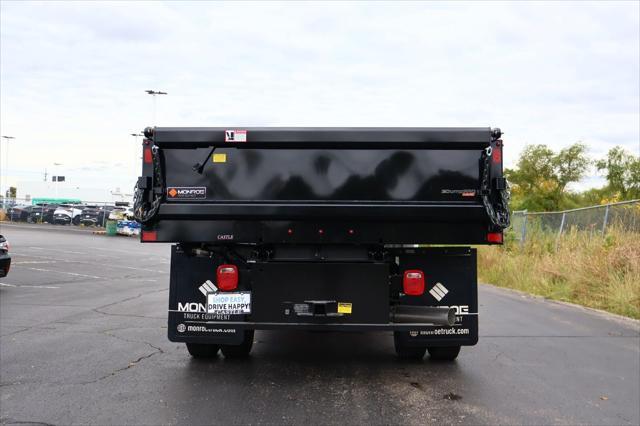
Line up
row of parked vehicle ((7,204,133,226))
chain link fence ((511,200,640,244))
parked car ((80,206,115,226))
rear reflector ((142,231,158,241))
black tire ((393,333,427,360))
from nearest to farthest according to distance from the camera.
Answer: rear reflector ((142,231,158,241)) < black tire ((393,333,427,360)) < chain link fence ((511,200,640,244)) < parked car ((80,206,115,226)) < row of parked vehicle ((7,204,133,226))

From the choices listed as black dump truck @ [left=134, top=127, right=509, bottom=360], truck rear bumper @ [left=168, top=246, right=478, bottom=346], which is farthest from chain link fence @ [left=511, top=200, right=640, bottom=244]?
black dump truck @ [left=134, top=127, right=509, bottom=360]

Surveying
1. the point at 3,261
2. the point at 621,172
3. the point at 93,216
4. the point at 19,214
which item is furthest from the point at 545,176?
the point at 3,261

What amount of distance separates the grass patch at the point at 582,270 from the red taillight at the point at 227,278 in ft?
24.2

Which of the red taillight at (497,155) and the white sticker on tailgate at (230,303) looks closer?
the red taillight at (497,155)

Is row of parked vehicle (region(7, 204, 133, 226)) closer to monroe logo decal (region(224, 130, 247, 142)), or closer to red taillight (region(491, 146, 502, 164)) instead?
monroe logo decal (region(224, 130, 247, 142))

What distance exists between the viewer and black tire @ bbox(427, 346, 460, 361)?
586 centimetres

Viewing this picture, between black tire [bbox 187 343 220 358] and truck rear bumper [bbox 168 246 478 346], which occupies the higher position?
truck rear bumper [bbox 168 246 478 346]

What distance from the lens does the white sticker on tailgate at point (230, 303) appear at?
5.00 meters

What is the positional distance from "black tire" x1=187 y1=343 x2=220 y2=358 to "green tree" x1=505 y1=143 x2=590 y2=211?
5914 centimetres

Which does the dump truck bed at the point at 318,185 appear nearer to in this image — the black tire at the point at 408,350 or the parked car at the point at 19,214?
the black tire at the point at 408,350

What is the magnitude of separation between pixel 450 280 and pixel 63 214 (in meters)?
46.6

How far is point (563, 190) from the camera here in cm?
6325

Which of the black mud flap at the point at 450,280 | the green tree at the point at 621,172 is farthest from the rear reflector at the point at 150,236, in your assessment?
the green tree at the point at 621,172

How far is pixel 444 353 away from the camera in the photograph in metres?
5.93
